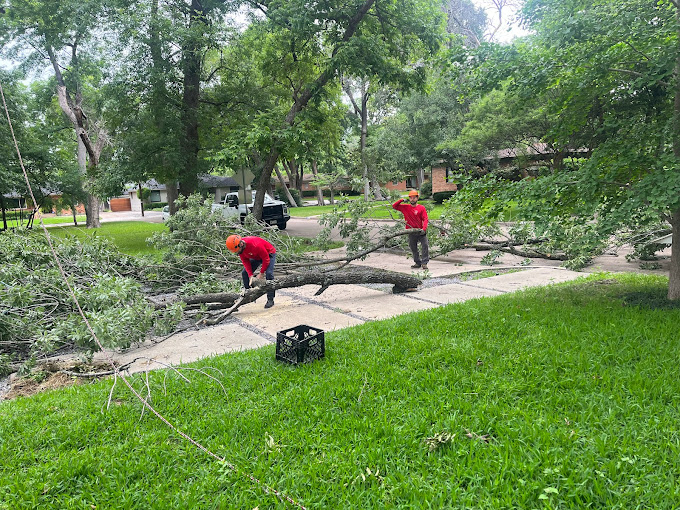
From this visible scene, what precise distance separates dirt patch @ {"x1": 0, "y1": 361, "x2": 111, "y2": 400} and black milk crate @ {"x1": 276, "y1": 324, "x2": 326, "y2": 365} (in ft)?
5.76

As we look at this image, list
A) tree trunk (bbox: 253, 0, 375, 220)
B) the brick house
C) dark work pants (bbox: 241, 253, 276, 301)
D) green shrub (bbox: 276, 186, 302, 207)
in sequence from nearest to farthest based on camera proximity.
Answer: dark work pants (bbox: 241, 253, 276, 301), tree trunk (bbox: 253, 0, 375, 220), the brick house, green shrub (bbox: 276, 186, 302, 207)

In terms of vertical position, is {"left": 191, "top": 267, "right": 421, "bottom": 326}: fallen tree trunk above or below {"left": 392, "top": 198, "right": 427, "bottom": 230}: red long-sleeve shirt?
below

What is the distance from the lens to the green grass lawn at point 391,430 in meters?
2.30

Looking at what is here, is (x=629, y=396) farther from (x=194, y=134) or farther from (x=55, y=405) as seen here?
(x=194, y=134)

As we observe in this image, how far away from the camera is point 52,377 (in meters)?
4.28

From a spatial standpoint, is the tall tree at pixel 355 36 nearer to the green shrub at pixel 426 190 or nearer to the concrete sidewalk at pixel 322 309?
the concrete sidewalk at pixel 322 309

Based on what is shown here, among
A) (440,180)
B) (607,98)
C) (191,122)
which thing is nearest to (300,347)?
(607,98)

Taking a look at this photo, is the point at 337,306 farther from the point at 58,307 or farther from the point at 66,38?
the point at 66,38

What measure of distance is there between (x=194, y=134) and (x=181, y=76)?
1892 millimetres

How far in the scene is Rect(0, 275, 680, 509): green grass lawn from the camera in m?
2.30

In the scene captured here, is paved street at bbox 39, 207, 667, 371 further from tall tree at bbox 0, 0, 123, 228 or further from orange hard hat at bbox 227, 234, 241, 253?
tall tree at bbox 0, 0, 123, 228

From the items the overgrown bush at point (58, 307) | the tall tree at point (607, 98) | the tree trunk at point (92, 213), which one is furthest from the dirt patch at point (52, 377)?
the tree trunk at point (92, 213)

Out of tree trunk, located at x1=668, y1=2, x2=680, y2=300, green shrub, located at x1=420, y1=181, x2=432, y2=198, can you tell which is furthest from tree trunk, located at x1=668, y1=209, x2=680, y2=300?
green shrub, located at x1=420, y1=181, x2=432, y2=198

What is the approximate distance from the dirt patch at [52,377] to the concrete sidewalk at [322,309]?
0.93 feet
